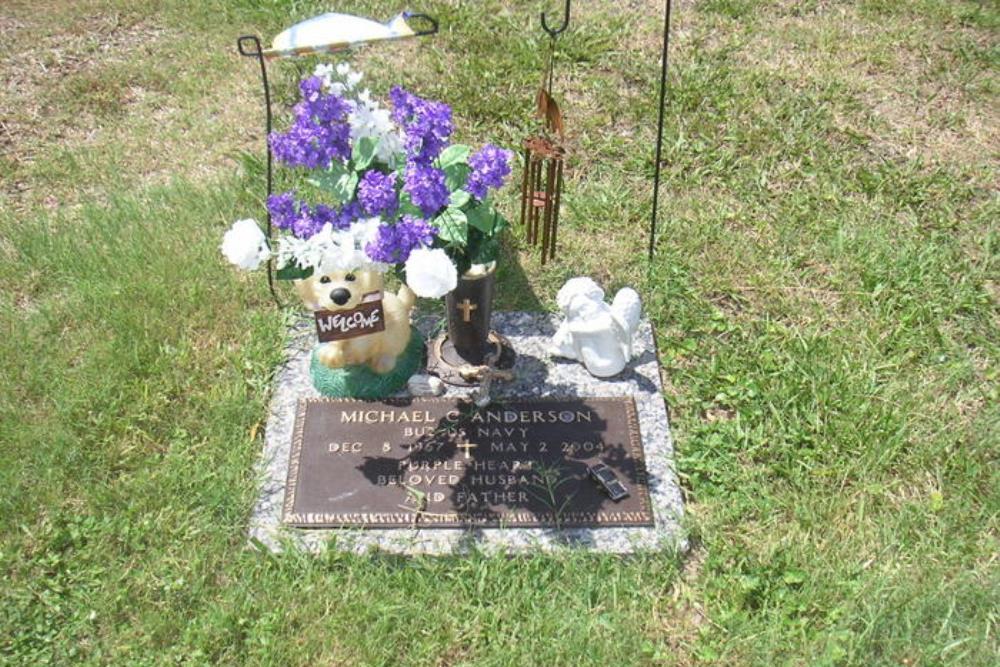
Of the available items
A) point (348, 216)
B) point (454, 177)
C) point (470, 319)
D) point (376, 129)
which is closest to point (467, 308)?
point (470, 319)

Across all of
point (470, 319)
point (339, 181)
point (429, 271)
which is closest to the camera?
point (429, 271)

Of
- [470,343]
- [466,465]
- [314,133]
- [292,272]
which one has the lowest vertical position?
[466,465]

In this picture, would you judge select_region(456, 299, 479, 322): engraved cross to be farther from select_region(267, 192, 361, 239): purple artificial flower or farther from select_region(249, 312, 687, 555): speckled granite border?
select_region(267, 192, 361, 239): purple artificial flower

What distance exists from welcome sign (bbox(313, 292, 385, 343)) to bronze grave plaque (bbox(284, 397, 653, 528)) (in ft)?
1.45

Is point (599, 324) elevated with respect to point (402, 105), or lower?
lower

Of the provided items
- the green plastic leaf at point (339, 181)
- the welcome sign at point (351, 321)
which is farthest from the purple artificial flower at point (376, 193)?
the welcome sign at point (351, 321)

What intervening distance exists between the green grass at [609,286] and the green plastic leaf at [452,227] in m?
1.08

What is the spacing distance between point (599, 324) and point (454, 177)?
32.5 inches

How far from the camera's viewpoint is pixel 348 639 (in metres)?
2.91

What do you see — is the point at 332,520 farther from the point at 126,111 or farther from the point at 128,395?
the point at 126,111

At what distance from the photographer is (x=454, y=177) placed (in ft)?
10.5

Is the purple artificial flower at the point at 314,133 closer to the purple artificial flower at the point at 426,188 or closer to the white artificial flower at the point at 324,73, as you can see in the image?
the white artificial flower at the point at 324,73

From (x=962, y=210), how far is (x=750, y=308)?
56.7 inches

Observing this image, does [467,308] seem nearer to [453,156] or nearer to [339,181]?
[453,156]
